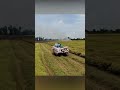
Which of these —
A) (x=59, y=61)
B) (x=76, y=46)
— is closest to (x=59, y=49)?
(x=59, y=61)

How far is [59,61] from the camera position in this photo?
14.5 metres

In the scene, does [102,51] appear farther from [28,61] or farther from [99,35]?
[28,61]

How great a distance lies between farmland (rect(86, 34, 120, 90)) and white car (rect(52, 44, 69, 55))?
6.10 ft

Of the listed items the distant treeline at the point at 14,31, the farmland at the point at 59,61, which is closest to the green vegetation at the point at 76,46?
the farmland at the point at 59,61

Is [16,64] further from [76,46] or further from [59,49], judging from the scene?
[76,46]

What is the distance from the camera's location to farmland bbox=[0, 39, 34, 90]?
11.3 m

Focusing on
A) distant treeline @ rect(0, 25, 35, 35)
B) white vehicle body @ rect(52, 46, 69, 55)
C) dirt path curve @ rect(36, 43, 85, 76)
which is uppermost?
distant treeline @ rect(0, 25, 35, 35)

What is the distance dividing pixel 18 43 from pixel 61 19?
276cm

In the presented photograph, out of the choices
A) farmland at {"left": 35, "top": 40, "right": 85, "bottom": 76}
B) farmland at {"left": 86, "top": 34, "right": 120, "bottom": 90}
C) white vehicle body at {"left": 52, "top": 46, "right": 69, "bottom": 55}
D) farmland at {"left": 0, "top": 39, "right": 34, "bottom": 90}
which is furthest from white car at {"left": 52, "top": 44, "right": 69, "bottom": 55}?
farmland at {"left": 0, "top": 39, "right": 34, "bottom": 90}

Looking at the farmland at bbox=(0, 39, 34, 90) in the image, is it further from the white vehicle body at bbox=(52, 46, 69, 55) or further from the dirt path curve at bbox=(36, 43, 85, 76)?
the white vehicle body at bbox=(52, 46, 69, 55)

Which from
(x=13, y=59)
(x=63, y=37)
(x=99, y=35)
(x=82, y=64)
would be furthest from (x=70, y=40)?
(x=13, y=59)

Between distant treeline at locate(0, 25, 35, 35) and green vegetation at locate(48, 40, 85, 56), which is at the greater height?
distant treeline at locate(0, 25, 35, 35)

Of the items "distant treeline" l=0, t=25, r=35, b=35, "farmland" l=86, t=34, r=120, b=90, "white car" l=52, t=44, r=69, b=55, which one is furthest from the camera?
"white car" l=52, t=44, r=69, b=55

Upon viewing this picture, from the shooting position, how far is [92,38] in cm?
1238
